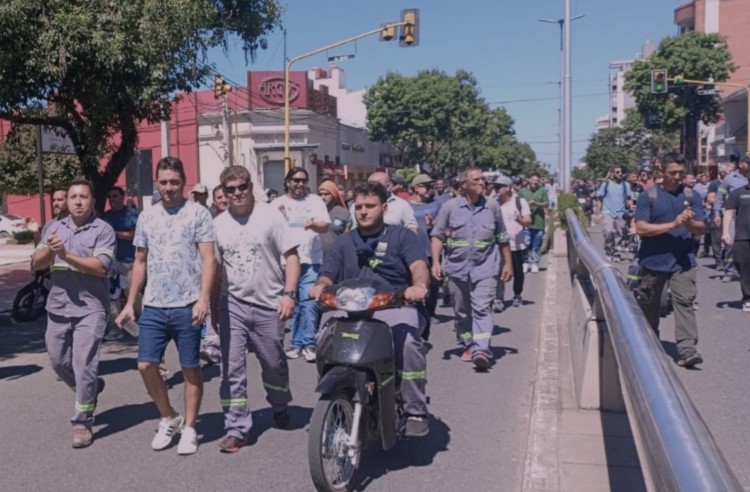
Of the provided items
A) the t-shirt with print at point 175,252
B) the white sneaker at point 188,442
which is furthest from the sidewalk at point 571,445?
the t-shirt with print at point 175,252

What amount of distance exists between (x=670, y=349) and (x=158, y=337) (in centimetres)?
545

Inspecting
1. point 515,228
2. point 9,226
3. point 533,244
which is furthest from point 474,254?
point 9,226

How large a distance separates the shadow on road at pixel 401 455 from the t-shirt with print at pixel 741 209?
6.36 m

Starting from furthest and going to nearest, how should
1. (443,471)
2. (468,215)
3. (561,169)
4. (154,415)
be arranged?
(561,169), (468,215), (154,415), (443,471)

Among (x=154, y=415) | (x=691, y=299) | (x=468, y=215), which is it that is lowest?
(x=154, y=415)

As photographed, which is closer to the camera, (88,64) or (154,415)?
(154,415)

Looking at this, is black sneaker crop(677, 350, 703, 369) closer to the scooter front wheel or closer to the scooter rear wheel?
the scooter front wheel

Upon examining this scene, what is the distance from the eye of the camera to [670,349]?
28.3 feet

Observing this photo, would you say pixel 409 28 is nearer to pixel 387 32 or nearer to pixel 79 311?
pixel 387 32

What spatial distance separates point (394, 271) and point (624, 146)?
85676 millimetres

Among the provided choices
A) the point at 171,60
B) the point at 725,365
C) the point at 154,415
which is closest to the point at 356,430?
the point at 154,415

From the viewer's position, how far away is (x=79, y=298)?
19.1 feet

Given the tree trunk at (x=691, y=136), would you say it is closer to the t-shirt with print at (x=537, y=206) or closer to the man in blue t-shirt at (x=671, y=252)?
the t-shirt with print at (x=537, y=206)

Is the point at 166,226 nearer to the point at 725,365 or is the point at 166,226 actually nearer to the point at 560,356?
the point at 560,356
